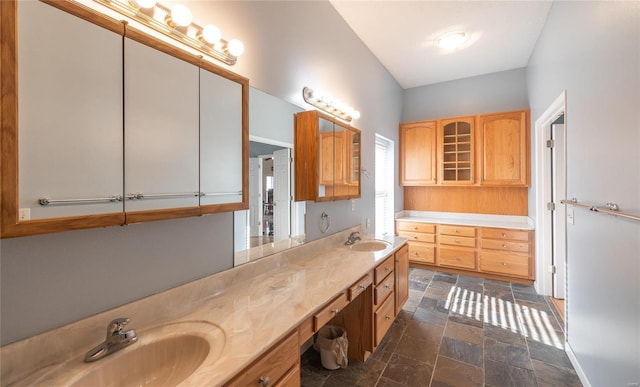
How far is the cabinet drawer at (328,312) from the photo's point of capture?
4.16 ft

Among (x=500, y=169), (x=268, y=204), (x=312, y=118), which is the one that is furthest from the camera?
(x=500, y=169)

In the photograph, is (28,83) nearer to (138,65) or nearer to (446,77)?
(138,65)

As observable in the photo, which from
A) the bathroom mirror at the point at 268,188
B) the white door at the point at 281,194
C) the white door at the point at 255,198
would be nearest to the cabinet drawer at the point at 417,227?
the bathroom mirror at the point at 268,188

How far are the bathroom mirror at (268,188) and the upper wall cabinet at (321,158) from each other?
8 centimetres

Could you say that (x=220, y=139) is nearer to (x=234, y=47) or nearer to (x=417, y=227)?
(x=234, y=47)

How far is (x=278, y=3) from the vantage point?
1811 mm

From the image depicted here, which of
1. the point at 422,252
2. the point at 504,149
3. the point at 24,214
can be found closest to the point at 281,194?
the point at 24,214

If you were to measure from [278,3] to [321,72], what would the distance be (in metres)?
0.62

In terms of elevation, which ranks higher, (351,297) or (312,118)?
(312,118)

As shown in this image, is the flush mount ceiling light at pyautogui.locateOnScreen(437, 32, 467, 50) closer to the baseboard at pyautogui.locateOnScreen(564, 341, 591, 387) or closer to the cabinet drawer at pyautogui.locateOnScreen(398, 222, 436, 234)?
the cabinet drawer at pyautogui.locateOnScreen(398, 222, 436, 234)

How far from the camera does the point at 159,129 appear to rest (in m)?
1.05

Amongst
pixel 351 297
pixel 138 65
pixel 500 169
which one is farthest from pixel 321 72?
pixel 500 169

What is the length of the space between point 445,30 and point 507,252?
279 centimetres

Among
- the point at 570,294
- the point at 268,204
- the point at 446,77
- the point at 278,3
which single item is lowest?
the point at 570,294
